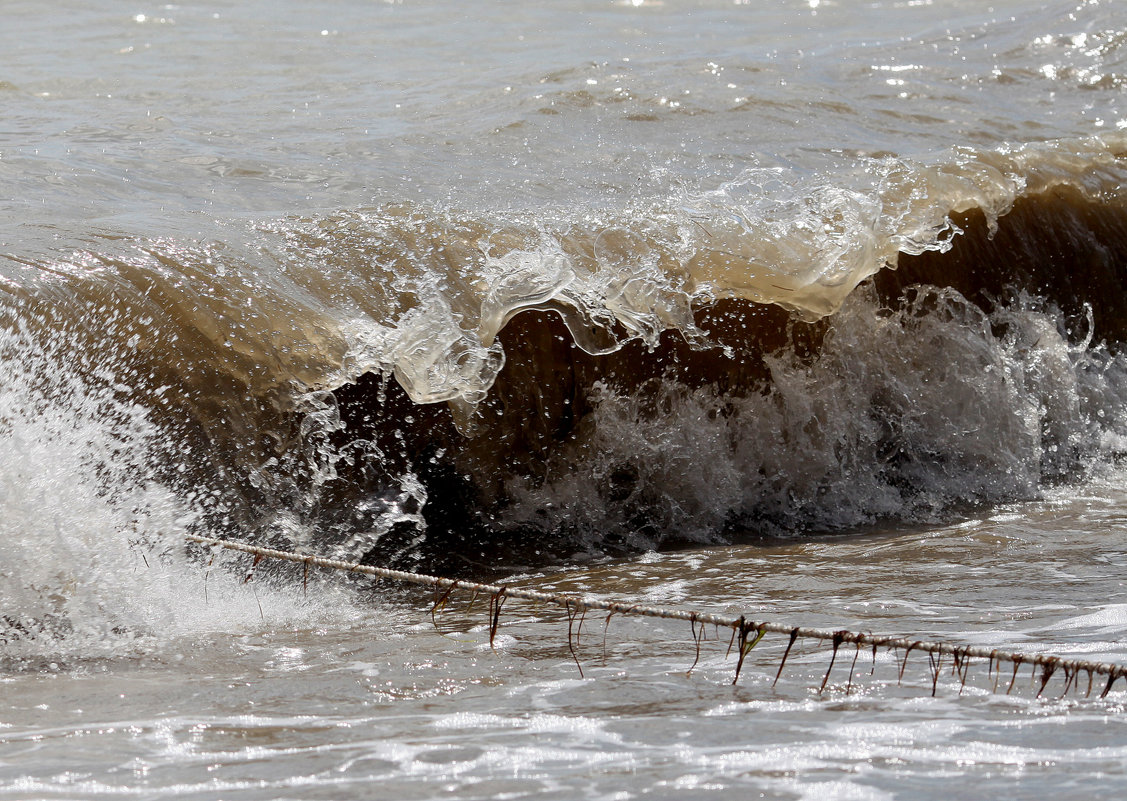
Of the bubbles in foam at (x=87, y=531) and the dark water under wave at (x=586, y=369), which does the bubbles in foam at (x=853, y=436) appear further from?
the bubbles in foam at (x=87, y=531)

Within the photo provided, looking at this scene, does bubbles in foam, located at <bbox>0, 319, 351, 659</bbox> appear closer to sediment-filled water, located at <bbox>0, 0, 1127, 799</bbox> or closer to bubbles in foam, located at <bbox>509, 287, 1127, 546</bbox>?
sediment-filled water, located at <bbox>0, 0, 1127, 799</bbox>

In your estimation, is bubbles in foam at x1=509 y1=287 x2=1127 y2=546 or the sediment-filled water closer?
the sediment-filled water

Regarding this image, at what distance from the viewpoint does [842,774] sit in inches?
84.3

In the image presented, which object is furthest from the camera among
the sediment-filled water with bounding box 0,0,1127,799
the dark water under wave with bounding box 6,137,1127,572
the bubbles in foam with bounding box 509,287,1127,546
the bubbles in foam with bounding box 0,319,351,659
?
the bubbles in foam with bounding box 509,287,1127,546

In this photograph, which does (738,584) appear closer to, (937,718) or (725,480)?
(725,480)

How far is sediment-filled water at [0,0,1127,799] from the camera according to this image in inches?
93.9

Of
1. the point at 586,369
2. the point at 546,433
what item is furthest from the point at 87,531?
the point at 586,369

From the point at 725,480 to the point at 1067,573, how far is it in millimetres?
1372

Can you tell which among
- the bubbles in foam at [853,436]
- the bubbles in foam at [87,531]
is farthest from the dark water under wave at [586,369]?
the bubbles in foam at [87,531]

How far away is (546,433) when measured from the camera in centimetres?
466

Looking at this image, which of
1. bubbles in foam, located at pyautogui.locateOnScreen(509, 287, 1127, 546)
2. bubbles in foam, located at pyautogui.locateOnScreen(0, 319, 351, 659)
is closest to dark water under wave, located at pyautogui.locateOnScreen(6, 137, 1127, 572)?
bubbles in foam, located at pyautogui.locateOnScreen(509, 287, 1127, 546)

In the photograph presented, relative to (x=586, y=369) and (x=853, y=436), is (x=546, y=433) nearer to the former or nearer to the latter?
(x=586, y=369)

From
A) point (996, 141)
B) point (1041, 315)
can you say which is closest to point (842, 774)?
point (1041, 315)

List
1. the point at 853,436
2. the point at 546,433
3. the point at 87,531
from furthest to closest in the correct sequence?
the point at 853,436 < the point at 546,433 < the point at 87,531
